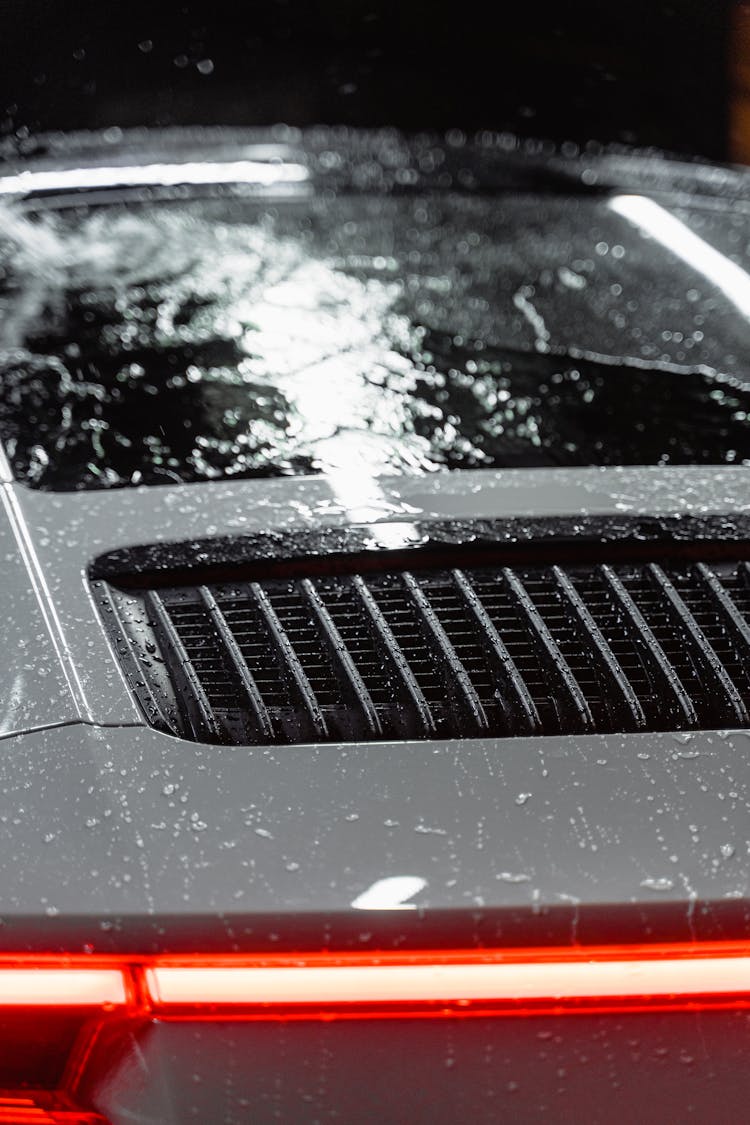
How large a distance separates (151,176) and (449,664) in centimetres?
174

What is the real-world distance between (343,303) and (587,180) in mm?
937

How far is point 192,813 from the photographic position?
3.40 feet

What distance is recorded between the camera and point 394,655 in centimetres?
125

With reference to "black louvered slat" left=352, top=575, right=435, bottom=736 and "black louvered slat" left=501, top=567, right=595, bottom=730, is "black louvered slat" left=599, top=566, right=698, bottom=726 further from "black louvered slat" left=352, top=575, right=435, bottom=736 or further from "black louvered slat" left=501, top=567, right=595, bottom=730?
"black louvered slat" left=352, top=575, right=435, bottom=736

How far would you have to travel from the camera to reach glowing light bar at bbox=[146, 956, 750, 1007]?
0.94 m

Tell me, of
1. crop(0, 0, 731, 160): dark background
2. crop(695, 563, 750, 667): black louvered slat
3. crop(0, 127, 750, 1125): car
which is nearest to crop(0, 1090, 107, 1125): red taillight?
crop(0, 127, 750, 1125): car

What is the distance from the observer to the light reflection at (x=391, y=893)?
3.10 feet

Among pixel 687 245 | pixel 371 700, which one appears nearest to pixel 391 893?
pixel 371 700

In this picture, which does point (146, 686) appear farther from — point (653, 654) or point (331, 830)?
point (653, 654)

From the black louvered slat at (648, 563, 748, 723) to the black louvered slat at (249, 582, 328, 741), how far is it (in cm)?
41

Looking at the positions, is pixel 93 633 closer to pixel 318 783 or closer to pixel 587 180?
pixel 318 783

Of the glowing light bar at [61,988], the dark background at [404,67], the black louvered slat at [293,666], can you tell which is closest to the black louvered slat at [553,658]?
the black louvered slat at [293,666]

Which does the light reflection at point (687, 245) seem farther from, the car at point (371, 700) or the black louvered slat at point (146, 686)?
the black louvered slat at point (146, 686)

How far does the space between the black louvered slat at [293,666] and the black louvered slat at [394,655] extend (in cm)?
9
